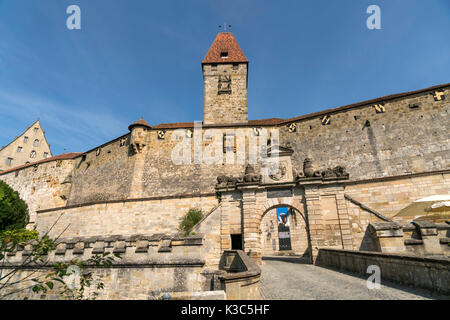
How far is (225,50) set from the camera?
3672cm

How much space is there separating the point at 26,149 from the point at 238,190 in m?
49.0

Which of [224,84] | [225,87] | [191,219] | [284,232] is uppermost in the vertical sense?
[224,84]

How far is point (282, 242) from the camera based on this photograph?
84.4 feet

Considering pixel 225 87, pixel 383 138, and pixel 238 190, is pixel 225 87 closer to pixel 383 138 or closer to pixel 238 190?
pixel 383 138

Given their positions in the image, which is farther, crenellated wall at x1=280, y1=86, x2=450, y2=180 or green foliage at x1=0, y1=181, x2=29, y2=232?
green foliage at x1=0, y1=181, x2=29, y2=232

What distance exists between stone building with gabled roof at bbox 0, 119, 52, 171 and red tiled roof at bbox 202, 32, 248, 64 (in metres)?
36.3

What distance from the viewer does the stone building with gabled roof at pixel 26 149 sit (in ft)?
136

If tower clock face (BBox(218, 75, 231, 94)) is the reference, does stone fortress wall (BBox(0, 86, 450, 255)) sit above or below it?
below

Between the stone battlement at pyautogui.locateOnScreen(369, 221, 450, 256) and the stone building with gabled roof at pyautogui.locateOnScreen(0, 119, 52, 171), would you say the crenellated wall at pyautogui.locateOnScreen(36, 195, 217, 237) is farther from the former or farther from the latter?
the stone building with gabled roof at pyautogui.locateOnScreen(0, 119, 52, 171)

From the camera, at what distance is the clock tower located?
31.5 m

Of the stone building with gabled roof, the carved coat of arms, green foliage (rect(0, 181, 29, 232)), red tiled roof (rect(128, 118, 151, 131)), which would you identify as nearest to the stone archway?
the carved coat of arms

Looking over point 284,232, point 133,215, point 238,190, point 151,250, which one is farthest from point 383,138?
point 133,215

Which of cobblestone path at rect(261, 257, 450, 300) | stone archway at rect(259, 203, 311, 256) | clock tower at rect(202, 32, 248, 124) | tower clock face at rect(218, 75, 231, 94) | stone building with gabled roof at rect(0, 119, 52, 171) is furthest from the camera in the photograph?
stone building with gabled roof at rect(0, 119, 52, 171)
